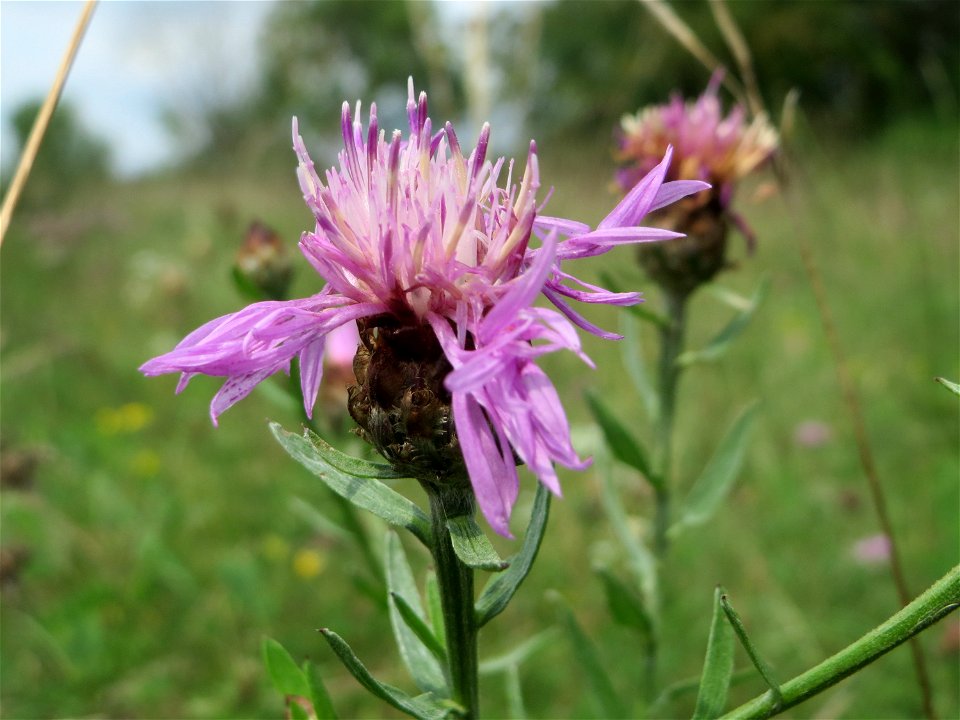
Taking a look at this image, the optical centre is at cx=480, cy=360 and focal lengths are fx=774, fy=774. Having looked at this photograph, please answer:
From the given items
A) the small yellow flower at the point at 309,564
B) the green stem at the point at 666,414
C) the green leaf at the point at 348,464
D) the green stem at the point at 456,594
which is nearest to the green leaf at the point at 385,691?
the green stem at the point at 456,594

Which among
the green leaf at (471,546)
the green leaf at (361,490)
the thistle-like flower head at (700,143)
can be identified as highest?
the thistle-like flower head at (700,143)

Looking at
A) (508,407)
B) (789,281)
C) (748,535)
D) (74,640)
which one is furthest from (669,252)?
(789,281)

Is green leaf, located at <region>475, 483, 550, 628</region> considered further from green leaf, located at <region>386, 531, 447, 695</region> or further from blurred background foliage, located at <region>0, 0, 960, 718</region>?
blurred background foliage, located at <region>0, 0, 960, 718</region>

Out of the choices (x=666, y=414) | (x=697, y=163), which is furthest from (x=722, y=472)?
(x=697, y=163)

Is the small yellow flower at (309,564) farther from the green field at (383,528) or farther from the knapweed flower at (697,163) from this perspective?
the knapweed flower at (697,163)

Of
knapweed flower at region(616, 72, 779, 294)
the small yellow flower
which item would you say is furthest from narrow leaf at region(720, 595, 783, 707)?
the small yellow flower

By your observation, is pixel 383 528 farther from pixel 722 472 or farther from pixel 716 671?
pixel 716 671
